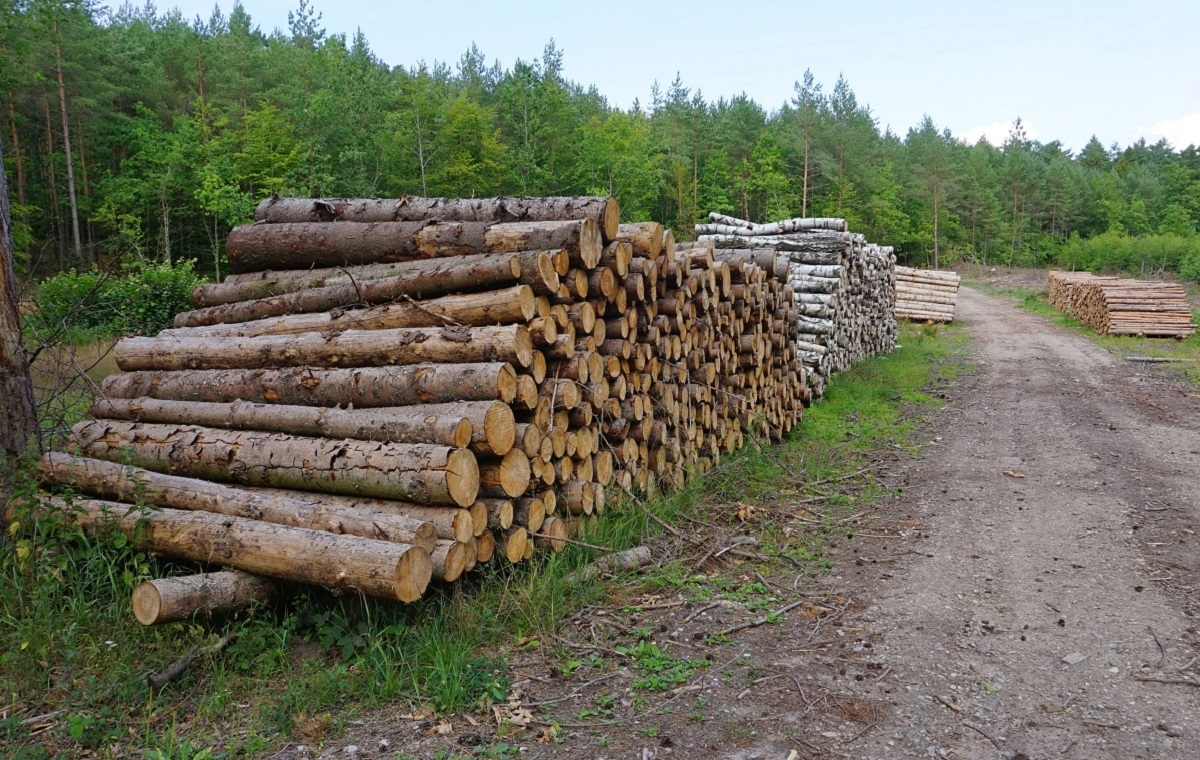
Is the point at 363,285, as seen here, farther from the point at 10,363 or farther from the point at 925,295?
the point at 925,295

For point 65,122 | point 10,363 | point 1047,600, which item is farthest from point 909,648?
point 65,122

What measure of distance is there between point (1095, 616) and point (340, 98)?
136ft

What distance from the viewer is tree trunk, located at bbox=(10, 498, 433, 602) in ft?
12.9

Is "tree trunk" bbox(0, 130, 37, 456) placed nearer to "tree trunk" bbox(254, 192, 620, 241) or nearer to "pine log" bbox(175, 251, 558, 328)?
"pine log" bbox(175, 251, 558, 328)

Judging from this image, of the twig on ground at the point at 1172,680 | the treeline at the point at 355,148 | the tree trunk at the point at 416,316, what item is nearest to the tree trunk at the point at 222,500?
the tree trunk at the point at 416,316

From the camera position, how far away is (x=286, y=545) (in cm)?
414

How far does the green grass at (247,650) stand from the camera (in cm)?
351

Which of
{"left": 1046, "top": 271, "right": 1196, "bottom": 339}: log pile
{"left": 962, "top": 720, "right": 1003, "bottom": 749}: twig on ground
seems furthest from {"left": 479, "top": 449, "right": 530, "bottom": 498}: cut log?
{"left": 1046, "top": 271, "right": 1196, "bottom": 339}: log pile

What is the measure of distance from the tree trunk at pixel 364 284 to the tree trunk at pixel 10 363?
6.11 feet

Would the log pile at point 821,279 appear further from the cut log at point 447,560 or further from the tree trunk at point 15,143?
the tree trunk at point 15,143

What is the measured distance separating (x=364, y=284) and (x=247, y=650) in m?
3.06

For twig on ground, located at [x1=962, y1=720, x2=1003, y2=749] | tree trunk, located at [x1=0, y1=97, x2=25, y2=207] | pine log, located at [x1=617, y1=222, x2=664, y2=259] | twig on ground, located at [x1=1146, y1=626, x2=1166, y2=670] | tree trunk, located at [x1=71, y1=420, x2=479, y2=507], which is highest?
tree trunk, located at [x1=0, y1=97, x2=25, y2=207]

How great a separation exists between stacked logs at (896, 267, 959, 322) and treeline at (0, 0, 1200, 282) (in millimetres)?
22091

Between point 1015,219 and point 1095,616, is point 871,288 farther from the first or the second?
point 1015,219
